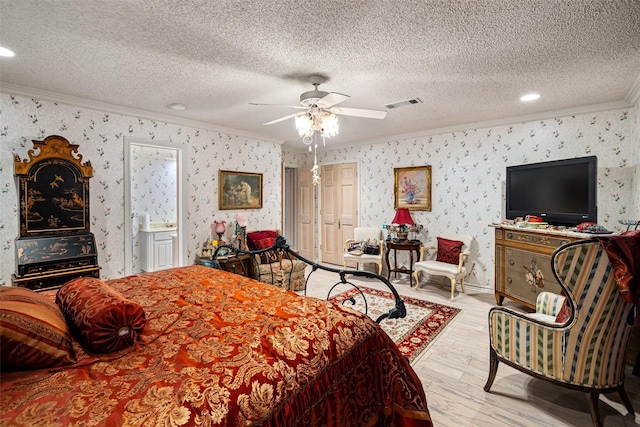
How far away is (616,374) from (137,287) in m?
3.03

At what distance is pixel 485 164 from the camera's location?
14.9ft

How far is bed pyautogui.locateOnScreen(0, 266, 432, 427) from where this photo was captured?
2.86 feet

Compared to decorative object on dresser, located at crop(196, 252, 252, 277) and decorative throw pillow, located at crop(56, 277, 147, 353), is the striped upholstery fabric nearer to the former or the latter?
decorative throw pillow, located at crop(56, 277, 147, 353)

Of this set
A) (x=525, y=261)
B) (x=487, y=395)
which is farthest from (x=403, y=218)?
(x=487, y=395)

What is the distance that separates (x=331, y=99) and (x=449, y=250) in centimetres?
320

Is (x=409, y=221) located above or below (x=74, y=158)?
below

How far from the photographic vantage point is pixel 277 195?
573 centimetres

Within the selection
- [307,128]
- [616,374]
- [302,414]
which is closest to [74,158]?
[307,128]

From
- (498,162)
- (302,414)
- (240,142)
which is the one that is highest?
(240,142)

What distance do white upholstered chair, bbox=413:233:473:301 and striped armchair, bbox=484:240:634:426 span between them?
2.34m

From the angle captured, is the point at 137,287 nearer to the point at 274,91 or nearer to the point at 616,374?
the point at 274,91

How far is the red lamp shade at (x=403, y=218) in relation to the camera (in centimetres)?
497

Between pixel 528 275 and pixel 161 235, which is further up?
pixel 161 235

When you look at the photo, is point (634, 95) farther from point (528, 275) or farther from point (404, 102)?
point (404, 102)
